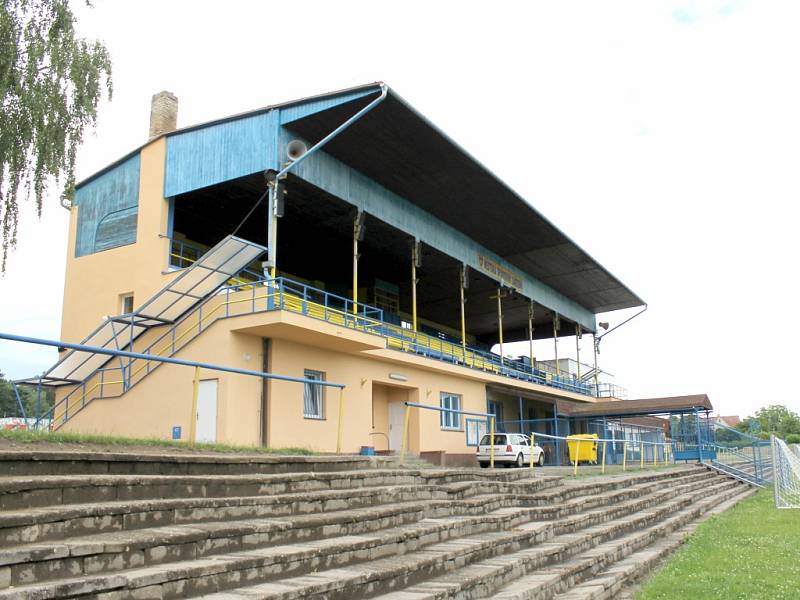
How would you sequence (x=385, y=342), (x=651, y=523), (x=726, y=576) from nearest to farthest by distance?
(x=726, y=576) → (x=651, y=523) → (x=385, y=342)

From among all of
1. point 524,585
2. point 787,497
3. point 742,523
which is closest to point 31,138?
point 524,585

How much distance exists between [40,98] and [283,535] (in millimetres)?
8825

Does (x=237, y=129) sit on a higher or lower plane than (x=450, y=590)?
higher

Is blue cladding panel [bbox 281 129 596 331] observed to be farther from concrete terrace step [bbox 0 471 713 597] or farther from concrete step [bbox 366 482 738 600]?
concrete terrace step [bbox 0 471 713 597]

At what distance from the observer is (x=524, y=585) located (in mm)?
7355

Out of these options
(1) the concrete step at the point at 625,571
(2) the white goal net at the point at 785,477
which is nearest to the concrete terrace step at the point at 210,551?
(1) the concrete step at the point at 625,571

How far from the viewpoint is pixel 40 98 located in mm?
11602

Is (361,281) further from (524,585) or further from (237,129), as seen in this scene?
(524,585)

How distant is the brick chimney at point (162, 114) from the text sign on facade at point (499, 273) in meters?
13.0

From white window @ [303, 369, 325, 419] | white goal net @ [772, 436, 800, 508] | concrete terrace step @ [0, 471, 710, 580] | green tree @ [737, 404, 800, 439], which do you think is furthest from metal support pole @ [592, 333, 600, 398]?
green tree @ [737, 404, 800, 439]

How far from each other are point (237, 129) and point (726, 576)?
15.5m

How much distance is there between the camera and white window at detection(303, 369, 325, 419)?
59.1 ft

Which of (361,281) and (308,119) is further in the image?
(361,281)

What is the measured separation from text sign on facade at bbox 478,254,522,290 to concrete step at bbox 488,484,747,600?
16.0m
